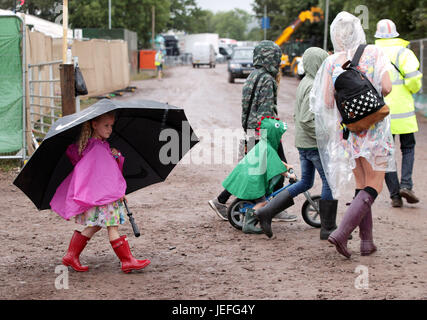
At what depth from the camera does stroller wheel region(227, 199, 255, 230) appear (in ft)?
22.4

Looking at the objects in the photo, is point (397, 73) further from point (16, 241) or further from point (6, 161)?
point (6, 161)

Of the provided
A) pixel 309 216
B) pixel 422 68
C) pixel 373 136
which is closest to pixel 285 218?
pixel 309 216

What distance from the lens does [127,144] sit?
5.65m

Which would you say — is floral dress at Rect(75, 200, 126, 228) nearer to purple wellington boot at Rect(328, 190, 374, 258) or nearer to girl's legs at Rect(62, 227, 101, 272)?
girl's legs at Rect(62, 227, 101, 272)

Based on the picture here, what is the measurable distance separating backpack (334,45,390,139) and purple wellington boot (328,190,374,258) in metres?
0.55

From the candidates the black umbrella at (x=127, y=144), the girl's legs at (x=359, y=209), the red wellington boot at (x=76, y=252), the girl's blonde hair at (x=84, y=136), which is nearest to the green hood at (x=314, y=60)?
the girl's legs at (x=359, y=209)

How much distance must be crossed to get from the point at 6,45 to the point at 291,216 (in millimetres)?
5173

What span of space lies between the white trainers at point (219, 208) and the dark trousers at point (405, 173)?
193 centimetres

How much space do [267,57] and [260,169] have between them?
3.55ft

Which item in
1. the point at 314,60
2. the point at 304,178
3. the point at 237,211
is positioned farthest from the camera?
the point at 237,211

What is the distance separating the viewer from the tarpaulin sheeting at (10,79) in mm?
10016

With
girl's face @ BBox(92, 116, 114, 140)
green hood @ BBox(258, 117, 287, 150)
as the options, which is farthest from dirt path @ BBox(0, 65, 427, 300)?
girl's face @ BBox(92, 116, 114, 140)

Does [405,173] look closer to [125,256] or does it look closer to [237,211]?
[237,211]

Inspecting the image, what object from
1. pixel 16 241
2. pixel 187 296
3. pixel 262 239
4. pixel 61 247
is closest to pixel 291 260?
pixel 262 239
